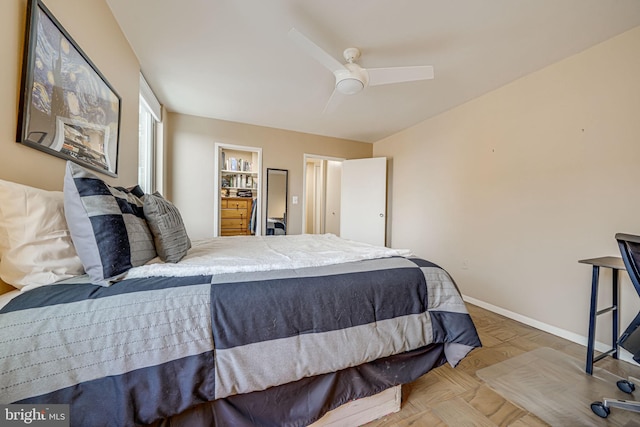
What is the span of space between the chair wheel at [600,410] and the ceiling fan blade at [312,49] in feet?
8.46

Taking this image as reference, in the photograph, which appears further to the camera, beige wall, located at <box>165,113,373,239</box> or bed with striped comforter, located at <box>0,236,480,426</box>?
beige wall, located at <box>165,113,373,239</box>

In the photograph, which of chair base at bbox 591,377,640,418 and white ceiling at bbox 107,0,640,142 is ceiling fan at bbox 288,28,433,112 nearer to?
white ceiling at bbox 107,0,640,142

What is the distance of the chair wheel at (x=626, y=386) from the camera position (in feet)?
4.60

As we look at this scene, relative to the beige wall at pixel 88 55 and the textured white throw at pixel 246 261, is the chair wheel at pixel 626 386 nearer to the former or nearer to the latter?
the textured white throw at pixel 246 261

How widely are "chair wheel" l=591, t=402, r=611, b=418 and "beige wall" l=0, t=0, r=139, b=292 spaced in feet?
9.69

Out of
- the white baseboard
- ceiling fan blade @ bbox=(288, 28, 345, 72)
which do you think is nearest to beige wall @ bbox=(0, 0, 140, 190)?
ceiling fan blade @ bbox=(288, 28, 345, 72)

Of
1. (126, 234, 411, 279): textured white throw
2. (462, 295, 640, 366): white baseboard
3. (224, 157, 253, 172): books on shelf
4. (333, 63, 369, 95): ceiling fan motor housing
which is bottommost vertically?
(462, 295, 640, 366): white baseboard

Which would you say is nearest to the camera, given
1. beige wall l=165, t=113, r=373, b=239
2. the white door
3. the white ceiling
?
the white ceiling

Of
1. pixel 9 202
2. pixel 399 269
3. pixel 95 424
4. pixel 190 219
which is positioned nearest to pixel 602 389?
pixel 399 269

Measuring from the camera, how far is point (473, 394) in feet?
4.61

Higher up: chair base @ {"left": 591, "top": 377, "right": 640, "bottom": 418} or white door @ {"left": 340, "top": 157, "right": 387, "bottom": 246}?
white door @ {"left": 340, "top": 157, "right": 387, "bottom": 246}

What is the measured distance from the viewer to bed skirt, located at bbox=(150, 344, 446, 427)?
0.90 metres

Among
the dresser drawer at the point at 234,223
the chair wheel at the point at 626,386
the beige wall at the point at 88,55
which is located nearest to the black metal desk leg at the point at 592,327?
the chair wheel at the point at 626,386

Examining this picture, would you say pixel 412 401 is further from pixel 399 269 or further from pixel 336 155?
pixel 336 155
